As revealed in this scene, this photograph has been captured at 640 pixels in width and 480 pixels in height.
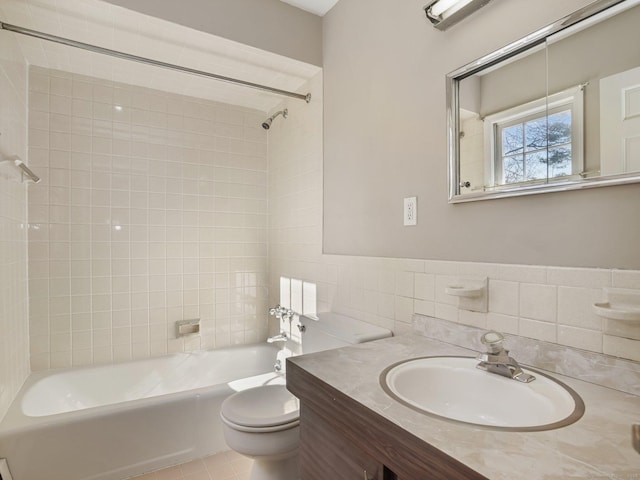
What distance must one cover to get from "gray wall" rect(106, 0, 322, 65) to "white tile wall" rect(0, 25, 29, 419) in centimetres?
76

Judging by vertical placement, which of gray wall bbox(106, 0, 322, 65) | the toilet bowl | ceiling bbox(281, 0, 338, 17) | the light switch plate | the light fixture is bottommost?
the light switch plate

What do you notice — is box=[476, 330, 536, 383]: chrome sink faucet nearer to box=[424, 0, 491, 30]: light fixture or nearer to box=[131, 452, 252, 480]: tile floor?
box=[424, 0, 491, 30]: light fixture

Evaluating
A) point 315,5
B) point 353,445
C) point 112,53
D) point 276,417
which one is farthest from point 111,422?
point 315,5

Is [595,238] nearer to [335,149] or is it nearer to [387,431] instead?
[387,431]

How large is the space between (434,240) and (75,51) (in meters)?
2.24

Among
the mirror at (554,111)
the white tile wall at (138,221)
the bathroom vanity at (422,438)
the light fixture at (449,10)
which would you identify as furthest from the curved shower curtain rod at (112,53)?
the bathroom vanity at (422,438)

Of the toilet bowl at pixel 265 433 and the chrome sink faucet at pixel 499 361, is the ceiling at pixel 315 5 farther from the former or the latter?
Answer: the toilet bowl at pixel 265 433

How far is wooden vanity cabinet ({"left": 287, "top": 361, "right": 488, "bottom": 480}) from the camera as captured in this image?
627 millimetres

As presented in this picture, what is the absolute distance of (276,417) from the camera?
150 centimetres

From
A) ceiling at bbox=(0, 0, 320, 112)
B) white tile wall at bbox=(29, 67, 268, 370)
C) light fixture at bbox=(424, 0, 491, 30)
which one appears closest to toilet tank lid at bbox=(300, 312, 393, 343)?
white tile wall at bbox=(29, 67, 268, 370)

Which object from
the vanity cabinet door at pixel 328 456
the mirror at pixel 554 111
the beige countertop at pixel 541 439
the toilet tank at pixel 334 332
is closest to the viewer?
the beige countertop at pixel 541 439

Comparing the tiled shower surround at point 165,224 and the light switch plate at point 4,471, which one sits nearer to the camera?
the light switch plate at point 4,471

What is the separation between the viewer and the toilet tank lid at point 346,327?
5.09 ft

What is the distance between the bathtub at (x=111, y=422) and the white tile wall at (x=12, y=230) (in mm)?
160
